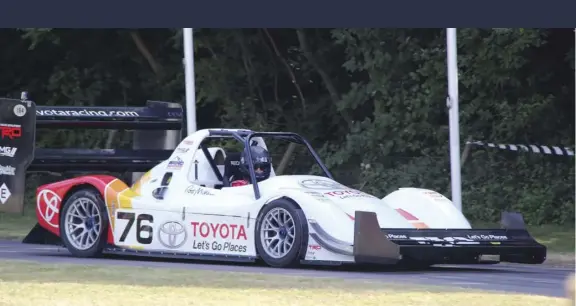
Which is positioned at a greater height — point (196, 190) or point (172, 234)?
point (196, 190)

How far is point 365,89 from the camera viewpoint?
3042cm

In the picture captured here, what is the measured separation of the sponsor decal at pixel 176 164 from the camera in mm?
17812

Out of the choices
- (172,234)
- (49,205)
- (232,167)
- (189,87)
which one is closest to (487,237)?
(232,167)

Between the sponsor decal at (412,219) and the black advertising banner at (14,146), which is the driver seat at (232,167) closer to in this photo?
the sponsor decal at (412,219)

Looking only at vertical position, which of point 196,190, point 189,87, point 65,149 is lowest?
point 196,190

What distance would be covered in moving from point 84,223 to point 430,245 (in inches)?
185

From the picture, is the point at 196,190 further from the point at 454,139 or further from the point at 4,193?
the point at 454,139

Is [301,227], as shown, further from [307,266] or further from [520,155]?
[520,155]

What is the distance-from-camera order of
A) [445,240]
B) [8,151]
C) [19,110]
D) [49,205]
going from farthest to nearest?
1. [19,110]
2. [8,151]
3. [49,205]
4. [445,240]

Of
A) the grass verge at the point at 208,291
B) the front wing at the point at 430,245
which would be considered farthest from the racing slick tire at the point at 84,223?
the front wing at the point at 430,245

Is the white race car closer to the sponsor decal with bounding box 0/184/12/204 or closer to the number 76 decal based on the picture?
the number 76 decal

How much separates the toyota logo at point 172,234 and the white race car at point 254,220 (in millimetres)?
12

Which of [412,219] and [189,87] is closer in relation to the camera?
[412,219]

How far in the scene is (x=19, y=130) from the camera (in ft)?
63.9
